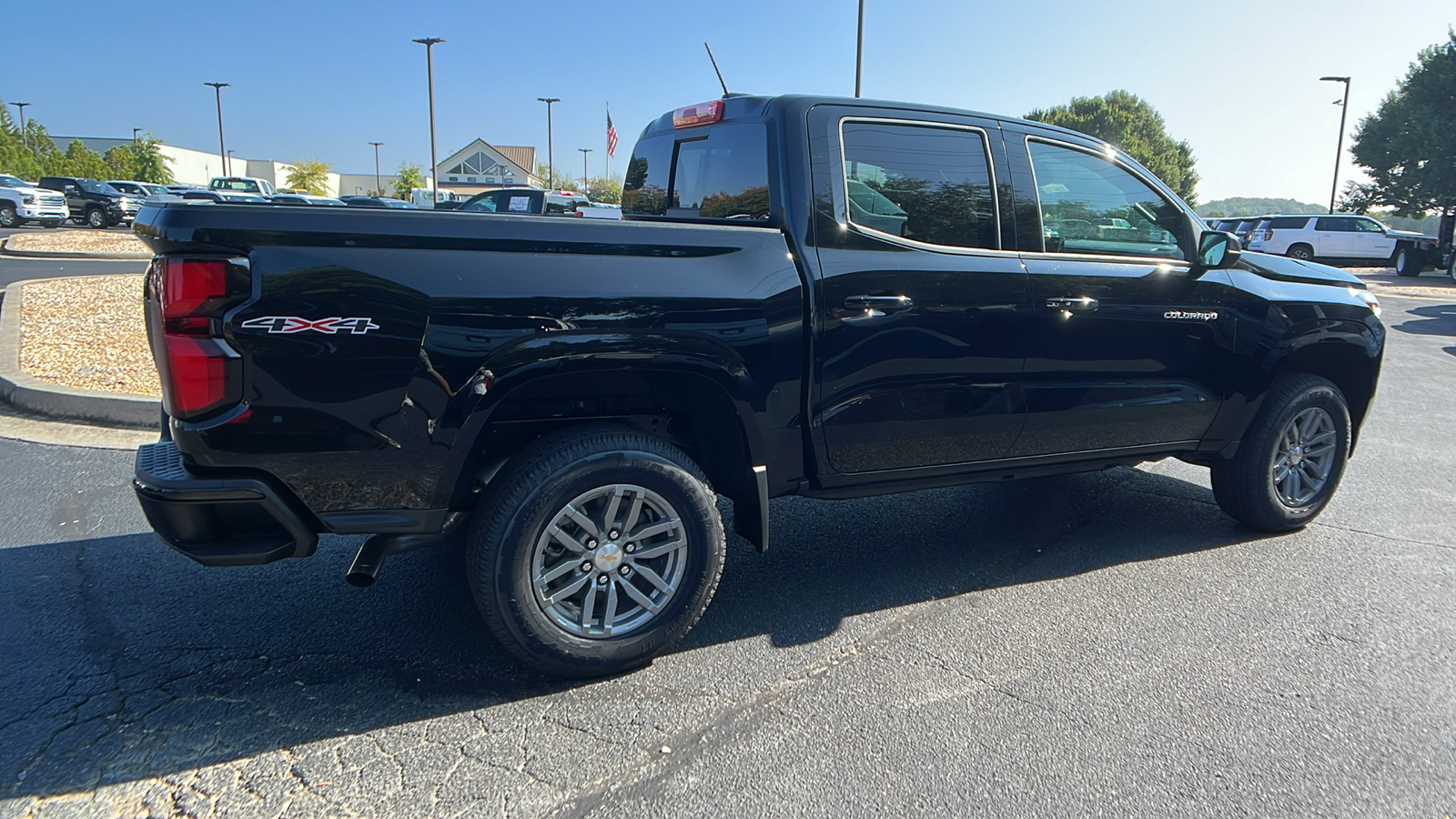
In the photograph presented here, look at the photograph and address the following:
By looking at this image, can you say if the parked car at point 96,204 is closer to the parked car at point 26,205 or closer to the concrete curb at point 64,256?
the parked car at point 26,205

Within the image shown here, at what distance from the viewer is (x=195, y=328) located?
2.49 metres

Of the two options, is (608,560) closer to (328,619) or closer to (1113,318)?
(328,619)

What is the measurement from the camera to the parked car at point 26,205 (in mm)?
29625

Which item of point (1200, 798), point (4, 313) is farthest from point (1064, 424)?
point (4, 313)

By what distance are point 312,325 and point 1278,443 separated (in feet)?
14.1

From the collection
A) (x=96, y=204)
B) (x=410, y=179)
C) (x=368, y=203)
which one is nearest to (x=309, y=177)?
(x=410, y=179)

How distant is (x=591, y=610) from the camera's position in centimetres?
303

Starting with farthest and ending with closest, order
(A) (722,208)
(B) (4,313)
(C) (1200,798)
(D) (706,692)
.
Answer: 1. (B) (4,313)
2. (A) (722,208)
3. (D) (706,692)
4. (C) (1200,798)

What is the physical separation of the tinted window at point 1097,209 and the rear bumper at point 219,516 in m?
3.06

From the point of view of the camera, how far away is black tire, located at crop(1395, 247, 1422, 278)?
25969 millimetres

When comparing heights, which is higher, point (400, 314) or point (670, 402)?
point (400, 314)

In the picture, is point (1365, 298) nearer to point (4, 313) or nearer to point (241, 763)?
point (241, 763)

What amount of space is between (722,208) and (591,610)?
1.73 meters

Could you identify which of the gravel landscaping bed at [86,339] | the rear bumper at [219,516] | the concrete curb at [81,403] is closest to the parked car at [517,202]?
the gravel landscaping bed at [86,339]
